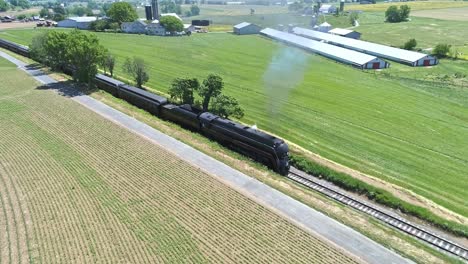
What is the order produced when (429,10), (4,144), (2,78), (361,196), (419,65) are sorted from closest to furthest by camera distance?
1. (361,196)
2. (4,144)
3. (2,78)
4. (419,65)
5. (429,10)

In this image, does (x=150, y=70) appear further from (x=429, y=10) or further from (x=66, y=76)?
(x=429, y=10)

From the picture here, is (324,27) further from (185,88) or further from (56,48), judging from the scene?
(56,48)

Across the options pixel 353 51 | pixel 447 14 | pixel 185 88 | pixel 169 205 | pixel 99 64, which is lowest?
pixel 169 205

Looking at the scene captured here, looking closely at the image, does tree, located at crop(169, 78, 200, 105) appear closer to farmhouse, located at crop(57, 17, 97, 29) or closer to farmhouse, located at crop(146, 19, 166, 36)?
farmhouse, located at crop(146, 19, 166, 36)

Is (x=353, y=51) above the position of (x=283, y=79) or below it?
above

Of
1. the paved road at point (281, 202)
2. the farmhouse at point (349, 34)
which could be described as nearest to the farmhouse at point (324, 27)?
the farmhouse at point (349, 34)

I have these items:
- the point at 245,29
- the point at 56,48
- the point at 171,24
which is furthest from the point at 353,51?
the point at 56,48

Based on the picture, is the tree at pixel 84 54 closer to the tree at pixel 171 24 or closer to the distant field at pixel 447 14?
the tree at pixel 171 24

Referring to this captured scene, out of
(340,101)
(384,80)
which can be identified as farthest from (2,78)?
(384,80)

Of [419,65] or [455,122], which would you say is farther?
[419,65]
